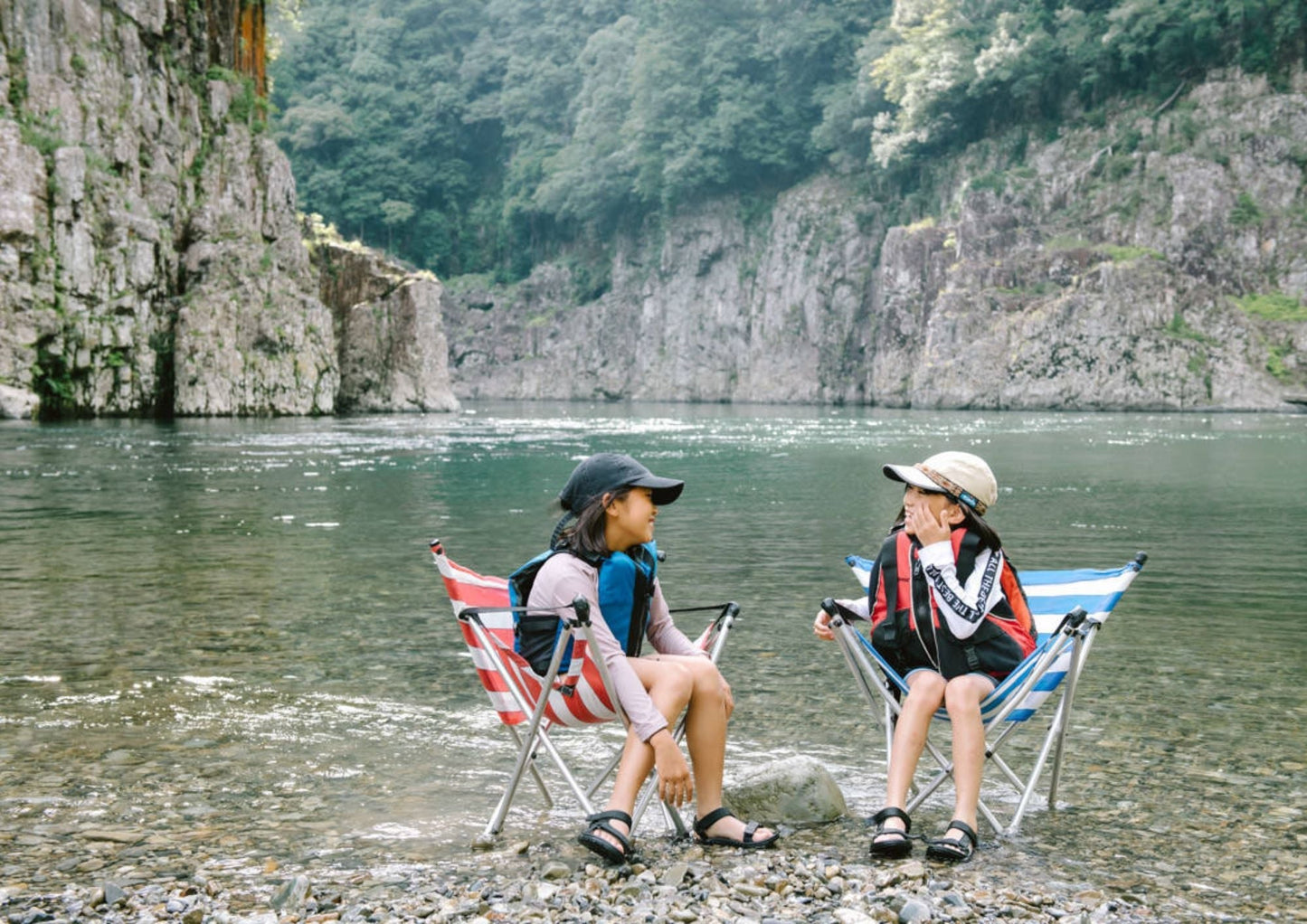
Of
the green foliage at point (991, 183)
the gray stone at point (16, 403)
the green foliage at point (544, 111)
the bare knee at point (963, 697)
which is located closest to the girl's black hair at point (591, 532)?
the bare knee at point (963, 697)

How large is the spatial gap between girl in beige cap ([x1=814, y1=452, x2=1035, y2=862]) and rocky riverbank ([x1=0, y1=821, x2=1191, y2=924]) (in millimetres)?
405

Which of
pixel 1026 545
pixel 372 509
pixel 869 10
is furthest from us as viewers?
pixel 869 10

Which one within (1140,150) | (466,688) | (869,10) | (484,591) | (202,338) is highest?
(869,10)

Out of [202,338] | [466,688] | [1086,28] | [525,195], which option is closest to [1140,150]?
[1086,28]

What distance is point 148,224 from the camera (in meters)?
38.6

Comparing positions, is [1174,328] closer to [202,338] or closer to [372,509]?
[202,338]

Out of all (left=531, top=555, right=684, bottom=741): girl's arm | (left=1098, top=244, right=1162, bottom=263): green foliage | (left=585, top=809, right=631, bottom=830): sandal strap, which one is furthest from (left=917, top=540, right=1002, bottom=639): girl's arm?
(left=1098, top=244, right=1162, bottom=263): green foliage

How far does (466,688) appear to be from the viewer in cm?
680

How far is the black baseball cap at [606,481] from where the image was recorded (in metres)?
4.45

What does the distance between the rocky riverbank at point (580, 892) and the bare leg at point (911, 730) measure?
291mm

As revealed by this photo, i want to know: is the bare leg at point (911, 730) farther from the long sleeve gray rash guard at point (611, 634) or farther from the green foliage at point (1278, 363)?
the green foliage at point (1278, 363)

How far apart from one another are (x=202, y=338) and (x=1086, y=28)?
4607cm

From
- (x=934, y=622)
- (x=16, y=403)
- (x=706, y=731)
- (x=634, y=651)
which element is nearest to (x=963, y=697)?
(x=934, y=622)

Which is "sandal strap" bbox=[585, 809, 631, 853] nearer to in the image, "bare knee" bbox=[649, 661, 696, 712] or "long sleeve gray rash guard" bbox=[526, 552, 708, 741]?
"long sleeve gray rash guard" bbox=[526, 552, 708, 741]
